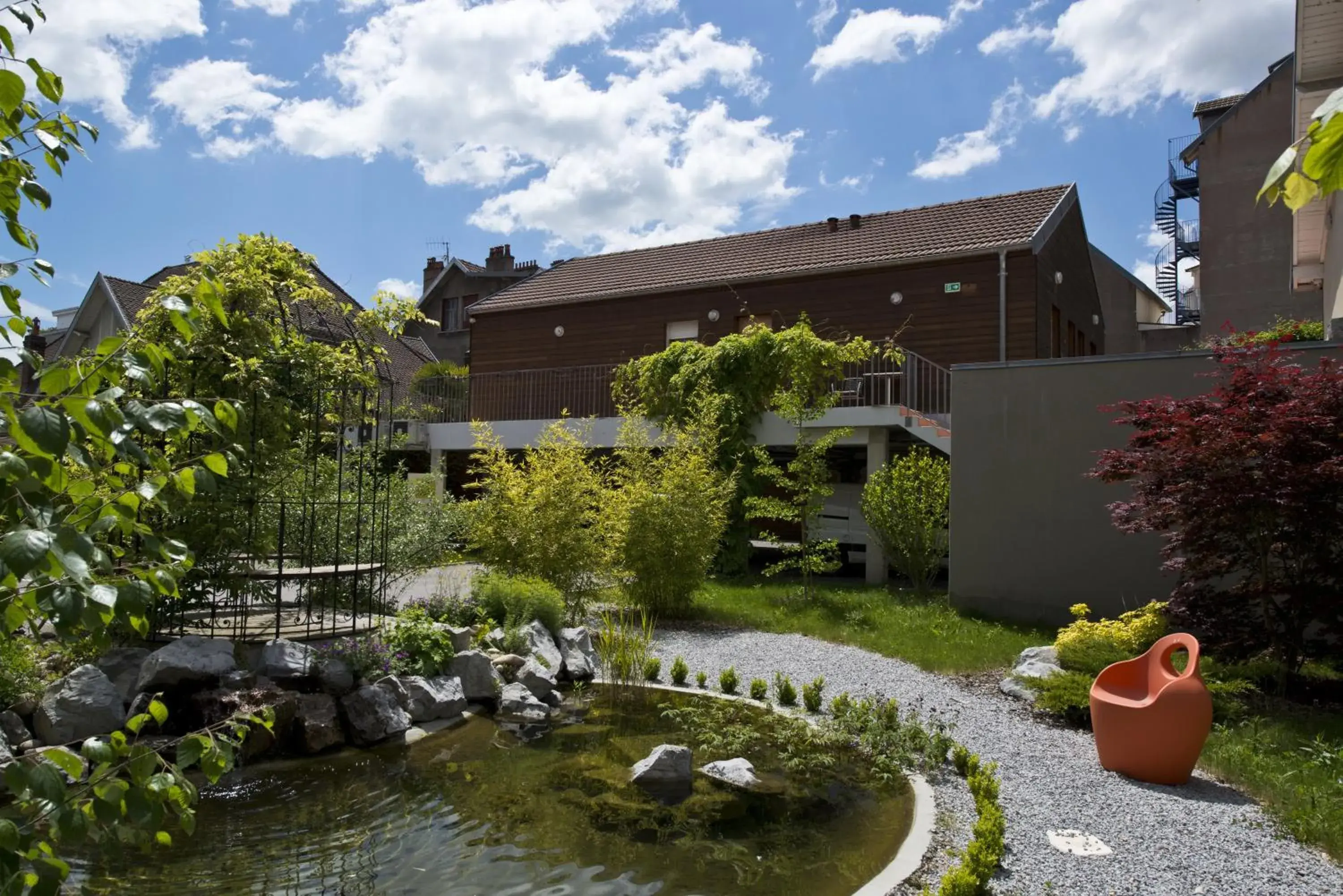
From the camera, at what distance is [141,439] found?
603cm

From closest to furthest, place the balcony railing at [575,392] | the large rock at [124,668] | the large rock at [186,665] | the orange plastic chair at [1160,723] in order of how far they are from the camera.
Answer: the orange plastic chair at [1160,723], the large rock at [186,665], the large rock at [124,668], the balcony railing at [575,392]

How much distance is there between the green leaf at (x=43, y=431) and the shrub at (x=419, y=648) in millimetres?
6143

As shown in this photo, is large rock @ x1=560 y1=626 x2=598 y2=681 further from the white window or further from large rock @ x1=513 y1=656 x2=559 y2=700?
the white window

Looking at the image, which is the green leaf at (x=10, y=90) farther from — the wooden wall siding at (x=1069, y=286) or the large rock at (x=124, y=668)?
the wooden wall siding at (x=1069, y=286)

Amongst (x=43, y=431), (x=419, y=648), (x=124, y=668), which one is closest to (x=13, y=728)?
(x=124, y=668)

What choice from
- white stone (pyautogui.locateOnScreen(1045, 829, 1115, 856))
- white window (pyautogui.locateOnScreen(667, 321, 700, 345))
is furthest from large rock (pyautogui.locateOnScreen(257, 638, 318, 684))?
white window (pyautogui.locateOnScreen(667, 321, 700, 345))

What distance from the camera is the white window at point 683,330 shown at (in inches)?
752

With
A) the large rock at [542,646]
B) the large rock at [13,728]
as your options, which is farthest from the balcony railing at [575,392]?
the large rock at [13,728]

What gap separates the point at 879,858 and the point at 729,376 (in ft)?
33.9

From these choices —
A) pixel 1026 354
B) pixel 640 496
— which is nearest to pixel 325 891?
pixel 640 496

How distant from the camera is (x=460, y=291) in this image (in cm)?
3250

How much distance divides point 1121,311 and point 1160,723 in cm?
2250

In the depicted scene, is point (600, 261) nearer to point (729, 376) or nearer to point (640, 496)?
point (729, 376)

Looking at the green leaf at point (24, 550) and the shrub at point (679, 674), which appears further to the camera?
the shrub at point (679, 674)
